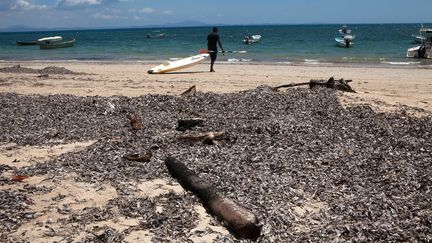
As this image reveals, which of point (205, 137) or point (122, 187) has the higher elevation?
point (205, 137)

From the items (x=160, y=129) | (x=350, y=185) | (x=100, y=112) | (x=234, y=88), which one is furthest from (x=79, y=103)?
(x=350, y=185)

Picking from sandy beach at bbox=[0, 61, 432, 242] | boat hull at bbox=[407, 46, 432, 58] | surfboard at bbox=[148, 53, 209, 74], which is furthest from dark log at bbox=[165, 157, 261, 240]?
boat hull at bbox=[407, 46, 432, 58]

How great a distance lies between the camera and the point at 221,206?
579cm

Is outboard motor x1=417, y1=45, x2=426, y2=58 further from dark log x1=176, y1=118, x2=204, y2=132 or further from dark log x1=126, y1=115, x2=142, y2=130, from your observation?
dark log x1=126, y1=115, x2=142, y2=130

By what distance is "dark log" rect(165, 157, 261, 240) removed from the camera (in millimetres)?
5270

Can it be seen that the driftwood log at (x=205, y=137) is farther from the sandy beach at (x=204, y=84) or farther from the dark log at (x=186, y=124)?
the sandy beach at (x=204, y=84)

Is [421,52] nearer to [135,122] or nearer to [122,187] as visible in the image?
[135,122]

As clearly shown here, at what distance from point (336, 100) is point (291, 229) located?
8.08 meters

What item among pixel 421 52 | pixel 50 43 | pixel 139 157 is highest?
pixel 50 43

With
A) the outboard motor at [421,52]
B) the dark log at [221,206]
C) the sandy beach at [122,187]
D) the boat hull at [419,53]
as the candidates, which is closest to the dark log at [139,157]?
the sandy beach at [122,187]

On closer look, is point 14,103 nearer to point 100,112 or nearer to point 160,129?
point 100,112

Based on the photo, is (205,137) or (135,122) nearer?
(205,137)

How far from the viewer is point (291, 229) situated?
5.52 meters

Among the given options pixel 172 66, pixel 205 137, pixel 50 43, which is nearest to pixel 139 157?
pixel 205 137
